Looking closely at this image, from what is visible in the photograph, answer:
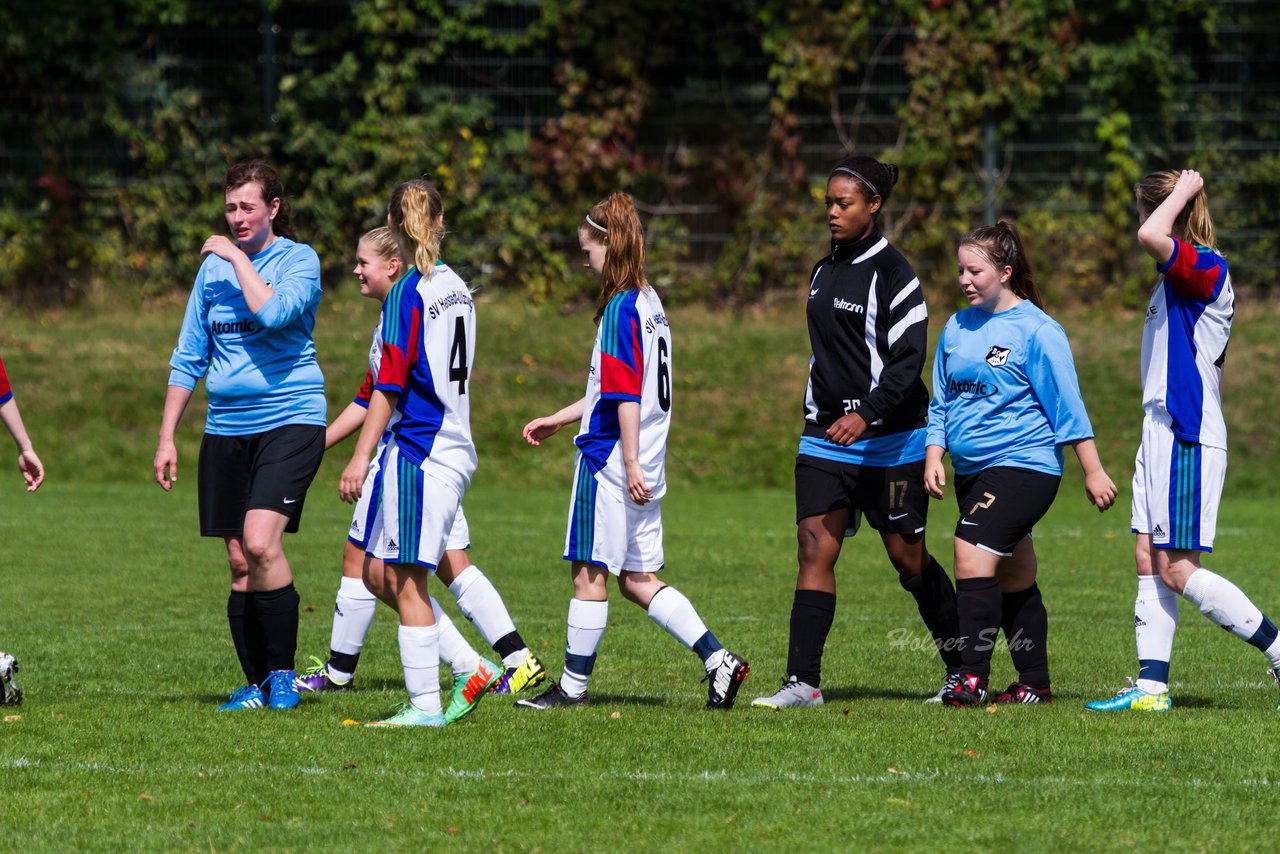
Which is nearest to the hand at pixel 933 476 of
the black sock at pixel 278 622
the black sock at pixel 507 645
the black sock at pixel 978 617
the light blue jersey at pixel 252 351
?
the black sock at pixel 978 617

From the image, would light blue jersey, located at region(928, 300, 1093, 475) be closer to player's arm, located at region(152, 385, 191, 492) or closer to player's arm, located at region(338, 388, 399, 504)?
player's arm, located at region(338, 388, 399, 504)

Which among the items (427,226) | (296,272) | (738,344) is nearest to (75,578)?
(296,272)

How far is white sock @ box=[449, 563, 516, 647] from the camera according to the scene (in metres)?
7.14

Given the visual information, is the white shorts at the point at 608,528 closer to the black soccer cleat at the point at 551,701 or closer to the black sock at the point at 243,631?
the black soccer cleat at the point at 551,701

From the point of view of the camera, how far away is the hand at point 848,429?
257 inches

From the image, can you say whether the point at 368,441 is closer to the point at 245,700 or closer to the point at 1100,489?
the point at 245,700

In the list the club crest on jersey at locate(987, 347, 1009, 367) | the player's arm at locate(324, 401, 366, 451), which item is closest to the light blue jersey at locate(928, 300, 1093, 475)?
the club crest on jersey at locate(987, 347, 1009, 367)

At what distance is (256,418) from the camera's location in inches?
267

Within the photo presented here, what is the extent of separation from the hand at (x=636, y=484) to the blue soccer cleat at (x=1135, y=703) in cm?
190

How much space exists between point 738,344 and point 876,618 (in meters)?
10.9

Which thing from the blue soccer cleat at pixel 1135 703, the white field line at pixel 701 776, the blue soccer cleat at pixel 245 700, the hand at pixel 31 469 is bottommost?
the blue soccer cleat at pixel 245 700

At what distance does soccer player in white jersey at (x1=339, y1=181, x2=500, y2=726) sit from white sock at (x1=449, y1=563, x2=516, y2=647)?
931 millimetres

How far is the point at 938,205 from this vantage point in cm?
2209

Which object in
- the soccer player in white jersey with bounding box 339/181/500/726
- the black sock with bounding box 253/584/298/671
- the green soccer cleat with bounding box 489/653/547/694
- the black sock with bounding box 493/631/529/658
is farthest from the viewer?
the black sock with bounding box 493/631/529/658
